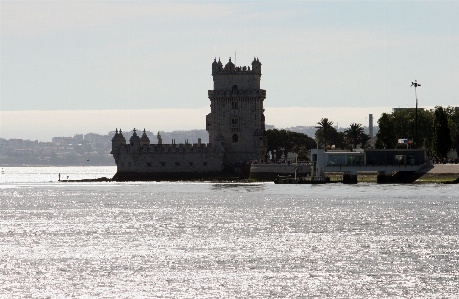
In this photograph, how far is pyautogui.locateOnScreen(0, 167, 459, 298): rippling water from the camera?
42.2 metres

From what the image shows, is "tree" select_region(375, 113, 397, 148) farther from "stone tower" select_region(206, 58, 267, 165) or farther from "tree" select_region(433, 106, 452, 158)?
"stone tower" select_region(206, 58, 267, 165)

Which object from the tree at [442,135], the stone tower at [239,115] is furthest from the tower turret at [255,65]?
the tree at [442,135]

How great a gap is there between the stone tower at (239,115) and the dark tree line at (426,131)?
766 inches

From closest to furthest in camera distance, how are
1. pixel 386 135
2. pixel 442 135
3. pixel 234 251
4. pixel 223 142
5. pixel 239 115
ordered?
pixel 234 251 < pixel 442 135 < pixel 386 135 < pixel 223 142 < pixel 239 115

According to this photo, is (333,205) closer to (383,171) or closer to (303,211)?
(303,211)

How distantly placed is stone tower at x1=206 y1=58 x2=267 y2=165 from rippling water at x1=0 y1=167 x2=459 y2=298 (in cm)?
7461

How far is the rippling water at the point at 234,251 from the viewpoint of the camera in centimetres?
4219

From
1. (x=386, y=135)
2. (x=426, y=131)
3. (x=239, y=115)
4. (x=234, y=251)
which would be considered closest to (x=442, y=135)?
(x=386, y=135)

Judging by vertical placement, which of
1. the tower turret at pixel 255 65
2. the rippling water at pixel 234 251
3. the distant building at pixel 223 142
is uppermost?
the tower turret at pixel 255 65

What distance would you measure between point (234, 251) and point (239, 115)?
114 meters

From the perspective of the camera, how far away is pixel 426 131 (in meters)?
188

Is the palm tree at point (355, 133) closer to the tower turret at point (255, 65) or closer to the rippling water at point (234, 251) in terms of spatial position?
the tower turret at point (255, 65)

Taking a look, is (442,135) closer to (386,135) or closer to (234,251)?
(386,135)

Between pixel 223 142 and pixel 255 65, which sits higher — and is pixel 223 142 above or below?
below
